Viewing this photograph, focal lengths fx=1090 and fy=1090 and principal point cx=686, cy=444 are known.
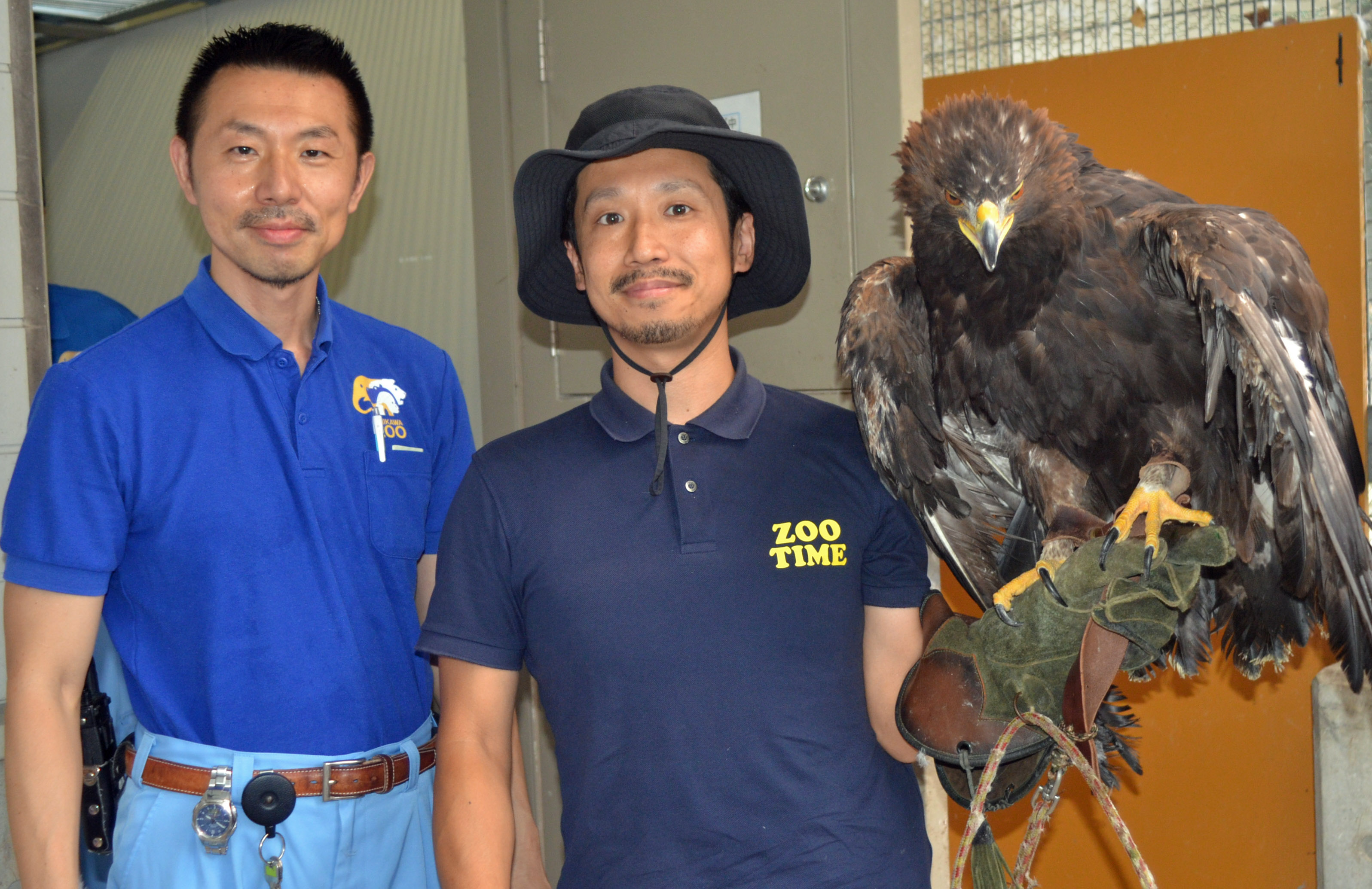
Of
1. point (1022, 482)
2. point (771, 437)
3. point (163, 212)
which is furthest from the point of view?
point (163, 212)

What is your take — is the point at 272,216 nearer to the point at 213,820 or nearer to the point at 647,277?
the point at 647,277

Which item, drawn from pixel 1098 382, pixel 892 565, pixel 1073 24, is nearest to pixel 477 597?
pixel 892 565

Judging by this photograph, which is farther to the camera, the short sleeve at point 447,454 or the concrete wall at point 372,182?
the concrete wall at point 372,182

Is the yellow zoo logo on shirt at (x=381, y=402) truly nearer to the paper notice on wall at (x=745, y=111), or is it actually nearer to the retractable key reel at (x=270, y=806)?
the retractable key reel at (x=270, y=806)

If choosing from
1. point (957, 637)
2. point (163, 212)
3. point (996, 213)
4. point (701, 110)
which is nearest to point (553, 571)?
point (957, 637)

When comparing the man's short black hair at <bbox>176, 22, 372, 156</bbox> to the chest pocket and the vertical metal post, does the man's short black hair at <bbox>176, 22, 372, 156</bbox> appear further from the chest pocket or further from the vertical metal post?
the vertical metal post

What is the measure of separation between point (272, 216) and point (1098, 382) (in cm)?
141

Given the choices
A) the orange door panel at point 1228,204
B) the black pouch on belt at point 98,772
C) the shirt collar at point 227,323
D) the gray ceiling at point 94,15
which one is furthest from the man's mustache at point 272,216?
the gray ceiling at point 94,15

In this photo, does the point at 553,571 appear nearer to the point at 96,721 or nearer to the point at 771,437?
the point at 771,437

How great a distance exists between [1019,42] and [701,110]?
1.58 meters

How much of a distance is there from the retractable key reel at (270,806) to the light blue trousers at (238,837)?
0.04ft

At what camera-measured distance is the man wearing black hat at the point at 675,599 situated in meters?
1.47

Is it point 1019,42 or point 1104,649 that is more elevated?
point 1019,42

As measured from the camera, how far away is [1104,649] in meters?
1.52
